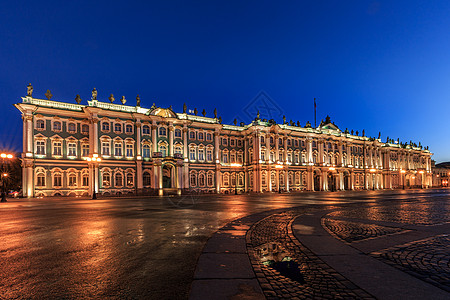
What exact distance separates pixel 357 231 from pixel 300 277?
5.57 metres

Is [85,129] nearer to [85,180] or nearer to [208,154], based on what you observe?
[85,180]

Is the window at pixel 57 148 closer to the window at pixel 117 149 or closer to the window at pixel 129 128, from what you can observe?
the window at pixel 117 149

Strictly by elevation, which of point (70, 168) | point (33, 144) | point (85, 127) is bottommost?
point (70, 168)

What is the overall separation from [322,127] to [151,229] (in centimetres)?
6552

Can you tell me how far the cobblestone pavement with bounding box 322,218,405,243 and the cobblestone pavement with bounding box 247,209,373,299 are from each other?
1958 millimetres

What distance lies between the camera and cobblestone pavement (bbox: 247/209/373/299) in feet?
12.8

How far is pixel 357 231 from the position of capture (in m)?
9.03

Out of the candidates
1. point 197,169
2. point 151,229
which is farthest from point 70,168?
point 151,229

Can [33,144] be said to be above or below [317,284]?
above

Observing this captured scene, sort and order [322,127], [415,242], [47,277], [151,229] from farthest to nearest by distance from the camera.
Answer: [322,127], [151,229], [415,242], [47,277]

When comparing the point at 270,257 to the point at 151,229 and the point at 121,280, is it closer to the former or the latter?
the point at 121,280

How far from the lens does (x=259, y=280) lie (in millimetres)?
4473

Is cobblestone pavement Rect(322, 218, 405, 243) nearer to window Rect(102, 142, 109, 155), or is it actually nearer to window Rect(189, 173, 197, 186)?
window Rect(102, 142, 109, 155)

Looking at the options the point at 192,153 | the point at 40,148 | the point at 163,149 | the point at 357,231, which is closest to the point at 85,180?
the point at 40,148
